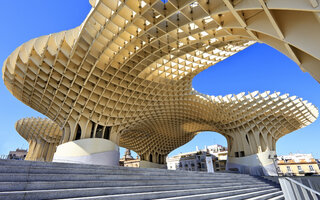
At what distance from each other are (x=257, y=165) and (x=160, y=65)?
25.6m

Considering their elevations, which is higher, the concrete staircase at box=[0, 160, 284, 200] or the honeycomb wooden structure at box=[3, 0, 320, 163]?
the honeycomb wooden structure at box=[3, 0, 320, 163]

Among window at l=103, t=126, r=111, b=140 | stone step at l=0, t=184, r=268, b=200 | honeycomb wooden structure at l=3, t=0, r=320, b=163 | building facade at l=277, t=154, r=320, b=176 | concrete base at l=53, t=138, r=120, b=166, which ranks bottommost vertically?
building facade at l=277, t=154, r=320, b=176

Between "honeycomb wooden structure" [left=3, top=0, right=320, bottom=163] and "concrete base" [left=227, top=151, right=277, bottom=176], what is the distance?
127 centimetres

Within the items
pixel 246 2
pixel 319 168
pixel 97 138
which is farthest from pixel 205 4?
pixel 319 168

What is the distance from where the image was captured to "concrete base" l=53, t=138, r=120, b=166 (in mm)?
19703

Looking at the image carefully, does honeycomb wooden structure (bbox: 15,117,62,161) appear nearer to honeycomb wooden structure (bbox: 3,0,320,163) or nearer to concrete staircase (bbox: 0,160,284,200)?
honeycomb wooden structure (bbox: 3,0,320,163)

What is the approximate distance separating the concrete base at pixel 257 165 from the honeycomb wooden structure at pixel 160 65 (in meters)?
1.27

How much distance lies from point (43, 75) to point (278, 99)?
A: 33538 millimetres

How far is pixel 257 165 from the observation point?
97.0 ft

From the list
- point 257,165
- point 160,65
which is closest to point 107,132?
point 160,65

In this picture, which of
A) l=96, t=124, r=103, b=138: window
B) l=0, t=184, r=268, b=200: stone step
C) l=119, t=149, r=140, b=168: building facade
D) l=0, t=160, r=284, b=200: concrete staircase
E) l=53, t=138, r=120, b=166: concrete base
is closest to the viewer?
l=0, t=184, r=268, b=200: stone step

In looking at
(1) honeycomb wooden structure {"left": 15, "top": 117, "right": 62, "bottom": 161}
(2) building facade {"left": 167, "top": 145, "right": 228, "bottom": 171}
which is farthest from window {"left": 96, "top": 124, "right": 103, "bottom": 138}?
(2) building facade {"left": 167, "top": 145, "right": 228, "bottom": 171}

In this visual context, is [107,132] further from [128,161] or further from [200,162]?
[128,161]

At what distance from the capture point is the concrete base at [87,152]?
19.7 meters
